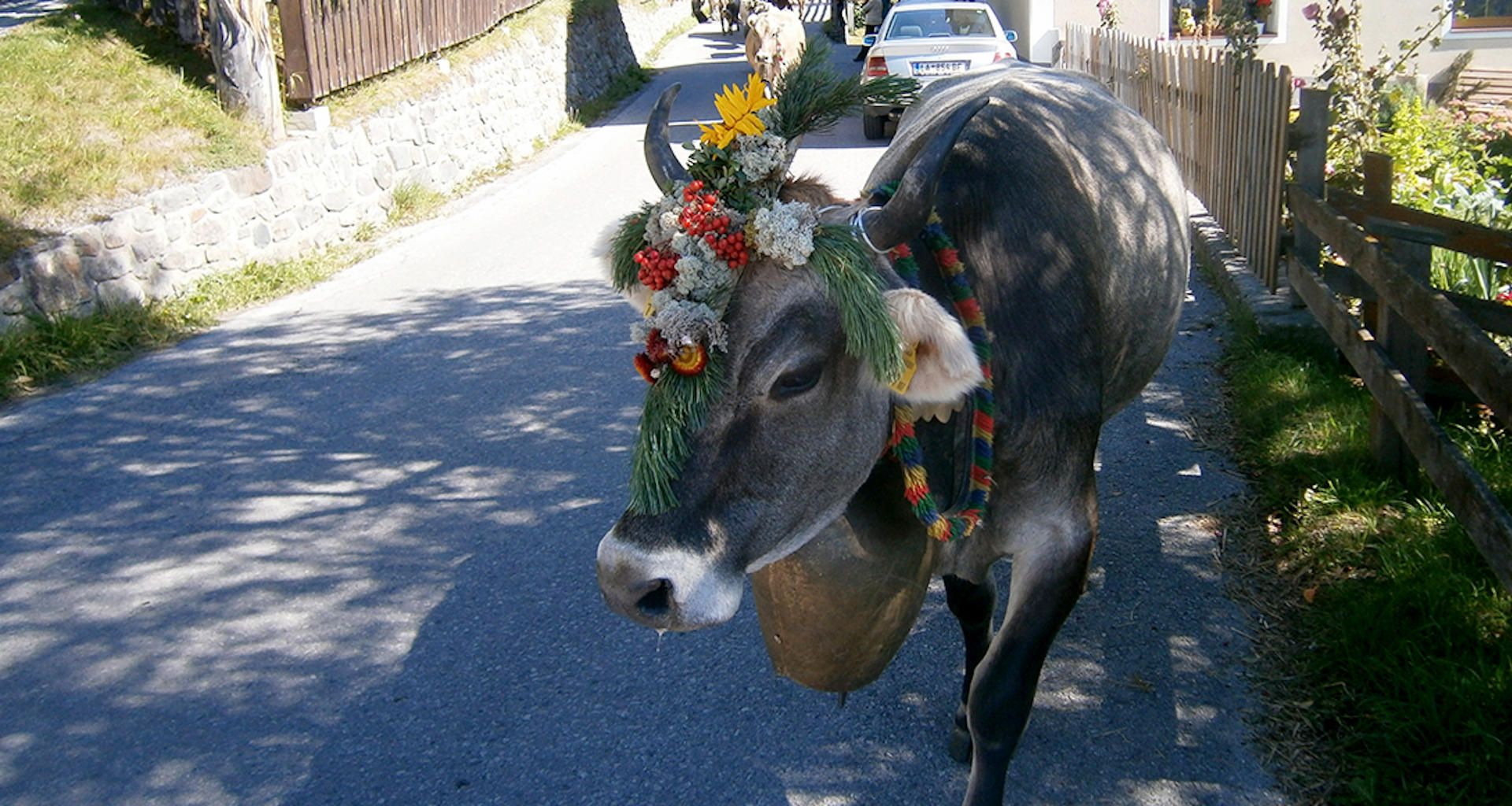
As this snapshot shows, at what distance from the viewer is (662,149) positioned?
3.05 metres

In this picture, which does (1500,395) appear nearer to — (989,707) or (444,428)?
(989,707)

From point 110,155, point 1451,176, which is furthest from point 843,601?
point 110,155

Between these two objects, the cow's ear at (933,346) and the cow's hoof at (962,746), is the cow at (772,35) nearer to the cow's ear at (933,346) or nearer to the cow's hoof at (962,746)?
the cow's hoof at (962,746)

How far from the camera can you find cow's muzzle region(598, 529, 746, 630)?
258cm

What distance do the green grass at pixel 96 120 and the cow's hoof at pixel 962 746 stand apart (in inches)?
275

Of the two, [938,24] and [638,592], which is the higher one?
[938,24]

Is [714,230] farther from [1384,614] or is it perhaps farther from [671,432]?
[1384,614]

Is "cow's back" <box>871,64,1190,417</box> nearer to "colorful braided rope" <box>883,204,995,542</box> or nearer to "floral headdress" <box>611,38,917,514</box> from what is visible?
"colorful braided rope" <box>883,204,995,542</box>

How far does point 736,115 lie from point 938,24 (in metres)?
16.0

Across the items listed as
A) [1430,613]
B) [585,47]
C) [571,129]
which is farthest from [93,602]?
[585,47]

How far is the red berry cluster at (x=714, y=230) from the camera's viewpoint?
267cm

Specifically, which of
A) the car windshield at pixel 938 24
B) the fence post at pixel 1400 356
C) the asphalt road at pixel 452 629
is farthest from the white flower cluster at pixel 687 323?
the car windshield at pixel 938 24

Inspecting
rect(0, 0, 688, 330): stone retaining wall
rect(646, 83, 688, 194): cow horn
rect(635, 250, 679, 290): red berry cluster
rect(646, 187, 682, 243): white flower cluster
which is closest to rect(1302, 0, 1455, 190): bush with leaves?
rect(646, 83, 688, 194): cow horn

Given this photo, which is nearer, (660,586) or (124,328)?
(660,586)
